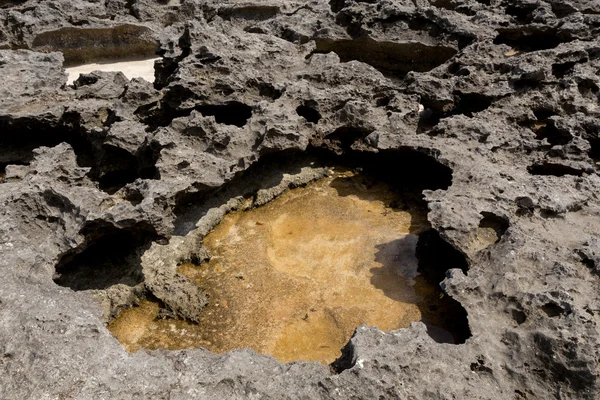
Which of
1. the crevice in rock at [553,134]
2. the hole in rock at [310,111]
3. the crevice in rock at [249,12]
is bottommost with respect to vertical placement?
the crevice in rock at [249,12]

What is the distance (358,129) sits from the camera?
7484mm

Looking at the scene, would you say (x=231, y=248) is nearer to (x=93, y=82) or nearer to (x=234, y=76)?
(x=234, y=76)

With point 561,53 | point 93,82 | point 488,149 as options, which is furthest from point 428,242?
point 93,82

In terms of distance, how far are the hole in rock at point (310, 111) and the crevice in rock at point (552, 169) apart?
124 inches

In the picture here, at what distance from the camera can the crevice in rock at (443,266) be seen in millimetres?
5094

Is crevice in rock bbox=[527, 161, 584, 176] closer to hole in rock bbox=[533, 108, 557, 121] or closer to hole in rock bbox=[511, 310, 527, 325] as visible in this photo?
hole in rock bbox=[533, 108, 557, 121]

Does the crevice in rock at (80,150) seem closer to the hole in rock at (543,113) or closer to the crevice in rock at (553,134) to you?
the crevice in rock at (553,134)

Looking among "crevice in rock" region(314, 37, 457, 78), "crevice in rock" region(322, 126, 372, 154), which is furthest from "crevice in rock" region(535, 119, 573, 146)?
"crevice in rock" region(314, 37, 457, 78)

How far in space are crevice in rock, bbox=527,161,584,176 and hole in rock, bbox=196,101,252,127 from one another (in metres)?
4.24

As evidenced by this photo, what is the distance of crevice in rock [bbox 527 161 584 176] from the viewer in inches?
251

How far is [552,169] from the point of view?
6551 mm

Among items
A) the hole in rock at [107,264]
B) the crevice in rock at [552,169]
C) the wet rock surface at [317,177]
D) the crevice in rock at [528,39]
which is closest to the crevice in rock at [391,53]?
the wet rock surface at [317,177]

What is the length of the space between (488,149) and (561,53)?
2869 millimetres

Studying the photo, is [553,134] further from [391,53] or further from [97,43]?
[97,43]
